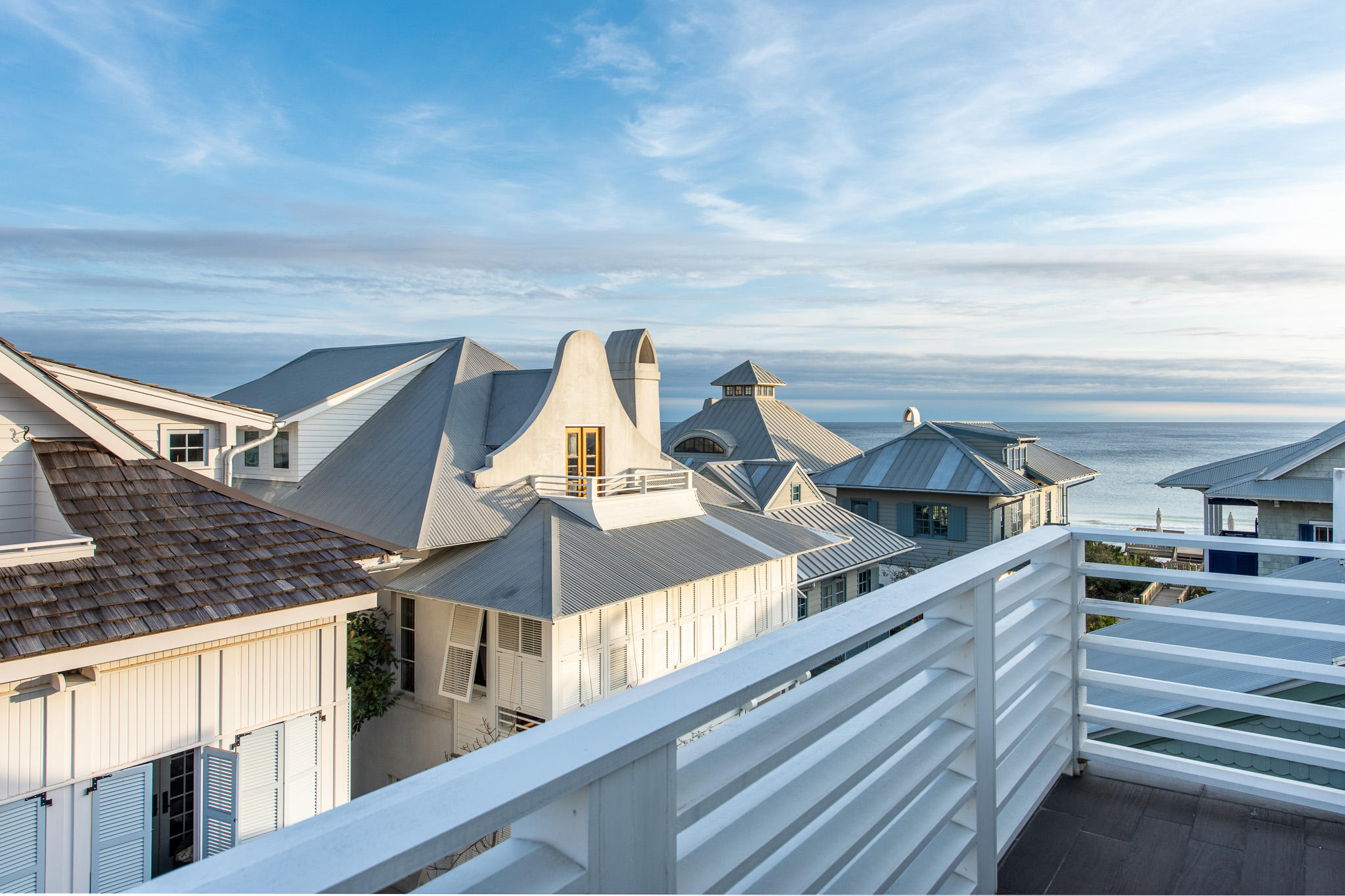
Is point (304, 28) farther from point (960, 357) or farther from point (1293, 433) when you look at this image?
point (1293, 433)

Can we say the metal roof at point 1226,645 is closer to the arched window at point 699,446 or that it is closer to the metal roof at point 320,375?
the metal roof at point 320,375

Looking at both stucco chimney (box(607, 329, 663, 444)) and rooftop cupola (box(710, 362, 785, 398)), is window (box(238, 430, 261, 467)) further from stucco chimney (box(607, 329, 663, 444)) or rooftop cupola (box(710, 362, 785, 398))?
rooftop cupola (box(710, 362, 785, 398))

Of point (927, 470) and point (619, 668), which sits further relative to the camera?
point (927, 470)

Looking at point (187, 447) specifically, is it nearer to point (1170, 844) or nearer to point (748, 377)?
point (1170, 844)

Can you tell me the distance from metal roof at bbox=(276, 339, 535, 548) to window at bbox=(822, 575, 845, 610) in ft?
24.0

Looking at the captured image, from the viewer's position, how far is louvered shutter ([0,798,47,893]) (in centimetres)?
489

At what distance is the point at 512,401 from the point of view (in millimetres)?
14570

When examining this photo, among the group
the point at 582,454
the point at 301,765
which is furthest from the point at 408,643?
the point at 301,765

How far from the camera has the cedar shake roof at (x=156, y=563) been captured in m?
4.86

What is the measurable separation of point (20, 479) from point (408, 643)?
7513mm

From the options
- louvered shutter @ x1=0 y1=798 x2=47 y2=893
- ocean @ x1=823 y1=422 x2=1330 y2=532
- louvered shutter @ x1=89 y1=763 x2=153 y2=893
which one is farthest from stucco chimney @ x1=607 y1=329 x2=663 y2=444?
ocean @ x1=823 y1=422 x2=1330 y2=532

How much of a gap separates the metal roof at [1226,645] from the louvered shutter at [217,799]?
643 cm

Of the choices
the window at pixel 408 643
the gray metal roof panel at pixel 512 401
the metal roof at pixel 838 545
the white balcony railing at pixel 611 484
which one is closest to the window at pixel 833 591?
the metal roof at pixel 838 545

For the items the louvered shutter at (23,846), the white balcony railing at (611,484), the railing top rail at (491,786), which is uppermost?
the railing top rail at (491,786)
